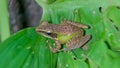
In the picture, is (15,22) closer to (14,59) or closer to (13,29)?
(13,29)

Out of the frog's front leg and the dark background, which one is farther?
the dark background

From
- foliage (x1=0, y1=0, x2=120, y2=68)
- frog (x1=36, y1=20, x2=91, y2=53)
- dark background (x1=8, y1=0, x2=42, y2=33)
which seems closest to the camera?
foliage (x1=0, y1=0, x2=120, y2=68)

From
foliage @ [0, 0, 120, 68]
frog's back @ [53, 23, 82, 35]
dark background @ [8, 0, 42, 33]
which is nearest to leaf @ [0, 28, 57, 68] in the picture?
foliage @ [0, 0, 120, 68]

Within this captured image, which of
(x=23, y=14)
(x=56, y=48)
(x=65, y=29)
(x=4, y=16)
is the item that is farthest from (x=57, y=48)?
(x=23, y=14)

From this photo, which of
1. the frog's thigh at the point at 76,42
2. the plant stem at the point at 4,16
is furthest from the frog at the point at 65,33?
the plant stem at the point at 4,16

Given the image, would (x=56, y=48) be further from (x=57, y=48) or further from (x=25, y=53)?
(x=25, y=53)

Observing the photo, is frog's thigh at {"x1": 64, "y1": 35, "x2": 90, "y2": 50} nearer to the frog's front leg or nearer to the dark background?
the frog's front leg

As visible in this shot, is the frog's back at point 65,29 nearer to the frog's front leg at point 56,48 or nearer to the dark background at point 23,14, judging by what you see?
the frog's front leg at point 56,48
